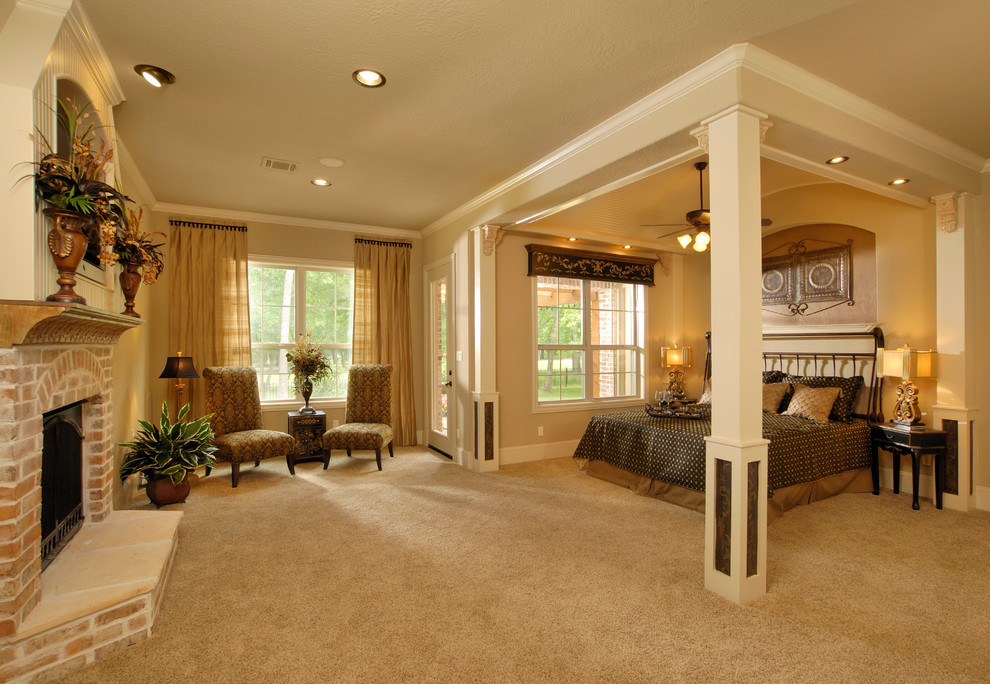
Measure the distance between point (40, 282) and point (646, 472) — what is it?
3.89 metres

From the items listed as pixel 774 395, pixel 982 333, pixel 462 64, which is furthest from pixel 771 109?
pixel 774 395

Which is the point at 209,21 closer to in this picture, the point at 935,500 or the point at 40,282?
the point at 40,282

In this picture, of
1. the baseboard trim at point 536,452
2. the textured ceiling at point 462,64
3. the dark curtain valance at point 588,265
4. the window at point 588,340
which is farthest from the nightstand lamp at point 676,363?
the textured ceiling at point 462,64

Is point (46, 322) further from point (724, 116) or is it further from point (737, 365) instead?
point (724, 116)

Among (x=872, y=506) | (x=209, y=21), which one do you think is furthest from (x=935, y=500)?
(x=209, y=21)

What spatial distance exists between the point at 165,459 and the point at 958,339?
19.3ft

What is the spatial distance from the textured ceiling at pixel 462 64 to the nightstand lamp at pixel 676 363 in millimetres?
3207

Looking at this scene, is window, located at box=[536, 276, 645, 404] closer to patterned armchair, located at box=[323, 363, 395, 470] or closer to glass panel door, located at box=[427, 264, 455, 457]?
glass panel door, located at box=[427, 264, 455, 457]

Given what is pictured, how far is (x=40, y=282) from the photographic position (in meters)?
1.94

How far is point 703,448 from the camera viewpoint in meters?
3.67

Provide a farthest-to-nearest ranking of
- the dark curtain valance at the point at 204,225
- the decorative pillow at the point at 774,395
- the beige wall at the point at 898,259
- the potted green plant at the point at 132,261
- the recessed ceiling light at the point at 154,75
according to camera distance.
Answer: the dark curtain valance at the point at 204,225 < the decorative pillow at the point at 774,395 < the beige wall at the point at 898,259 < the potted green plant at the point at 132,261 < the recessed ceiling light at the point at 154,75

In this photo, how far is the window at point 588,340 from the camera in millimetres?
5727

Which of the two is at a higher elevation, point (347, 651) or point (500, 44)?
point (500, 44)

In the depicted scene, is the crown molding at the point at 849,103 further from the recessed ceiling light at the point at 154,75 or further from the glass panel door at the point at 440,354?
the glass panel door at the point at 440,354
